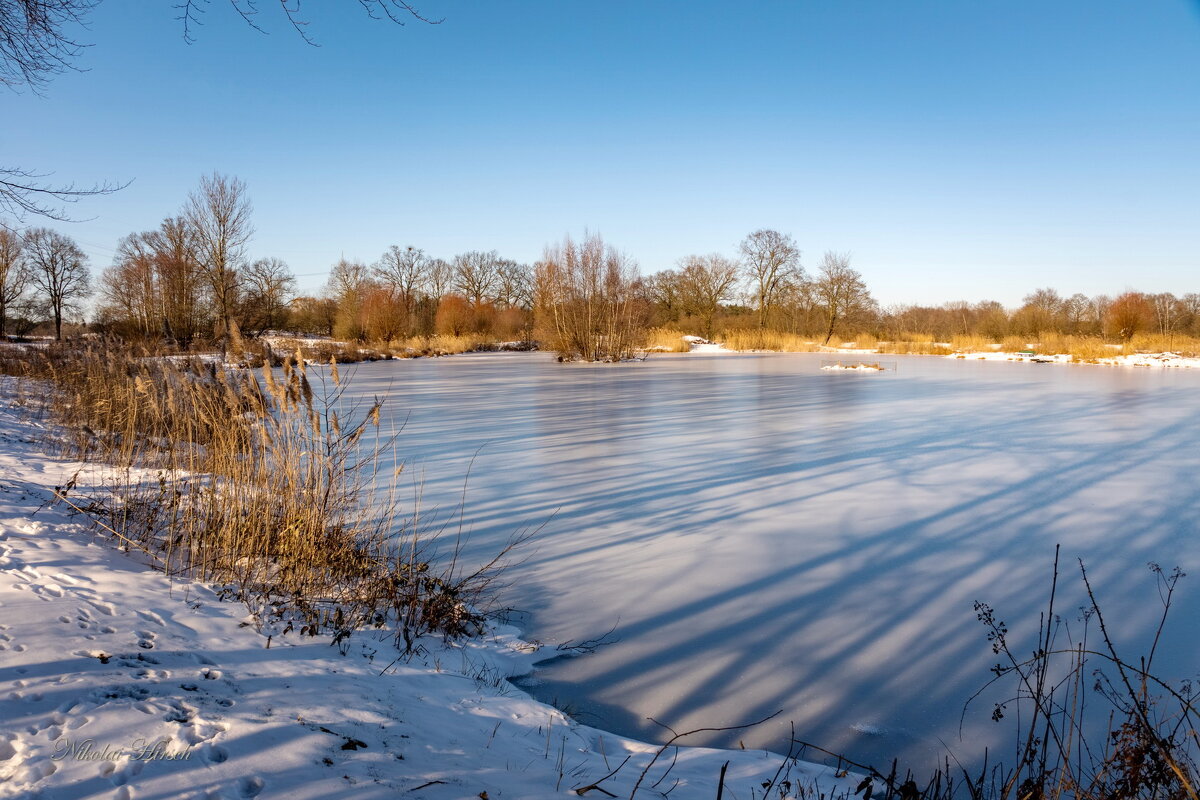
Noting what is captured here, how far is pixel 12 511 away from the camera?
3084mm

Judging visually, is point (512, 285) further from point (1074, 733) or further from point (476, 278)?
point (1074, 733)

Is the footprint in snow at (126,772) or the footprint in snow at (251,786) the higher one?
the footprint in snow at (126,772)

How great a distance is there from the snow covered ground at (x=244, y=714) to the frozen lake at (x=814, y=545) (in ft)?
1.03

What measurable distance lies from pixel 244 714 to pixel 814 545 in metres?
3.14

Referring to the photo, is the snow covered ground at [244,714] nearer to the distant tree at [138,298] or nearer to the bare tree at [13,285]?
the distant tree at [138,298]

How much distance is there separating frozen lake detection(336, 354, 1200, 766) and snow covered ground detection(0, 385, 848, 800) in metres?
0.31

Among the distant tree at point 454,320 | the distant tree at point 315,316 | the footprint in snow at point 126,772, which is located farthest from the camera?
the distant tree at point 315,316

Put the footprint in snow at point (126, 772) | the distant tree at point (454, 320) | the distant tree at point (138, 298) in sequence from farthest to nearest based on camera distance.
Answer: the distant tree at point (454, 320) → the distant tree at point (138, 298) → the footprint in snow at point (126, 772)

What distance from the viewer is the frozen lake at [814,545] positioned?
7.88 ft

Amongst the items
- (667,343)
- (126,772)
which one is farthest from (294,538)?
(667,343)

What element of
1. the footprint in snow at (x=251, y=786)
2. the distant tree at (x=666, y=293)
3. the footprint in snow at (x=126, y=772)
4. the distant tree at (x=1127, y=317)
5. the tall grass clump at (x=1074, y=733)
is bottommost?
the tall grass clump at (x=1074, y=733)

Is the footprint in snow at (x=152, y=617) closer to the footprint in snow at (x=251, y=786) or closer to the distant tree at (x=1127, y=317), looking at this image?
the footprint in snow at (x=251, y=786)

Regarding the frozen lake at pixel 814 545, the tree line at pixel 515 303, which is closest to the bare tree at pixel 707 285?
the tree line at pixel 515 303

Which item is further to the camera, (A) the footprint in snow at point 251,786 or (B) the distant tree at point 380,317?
(B) the distant tree at point 380,317
